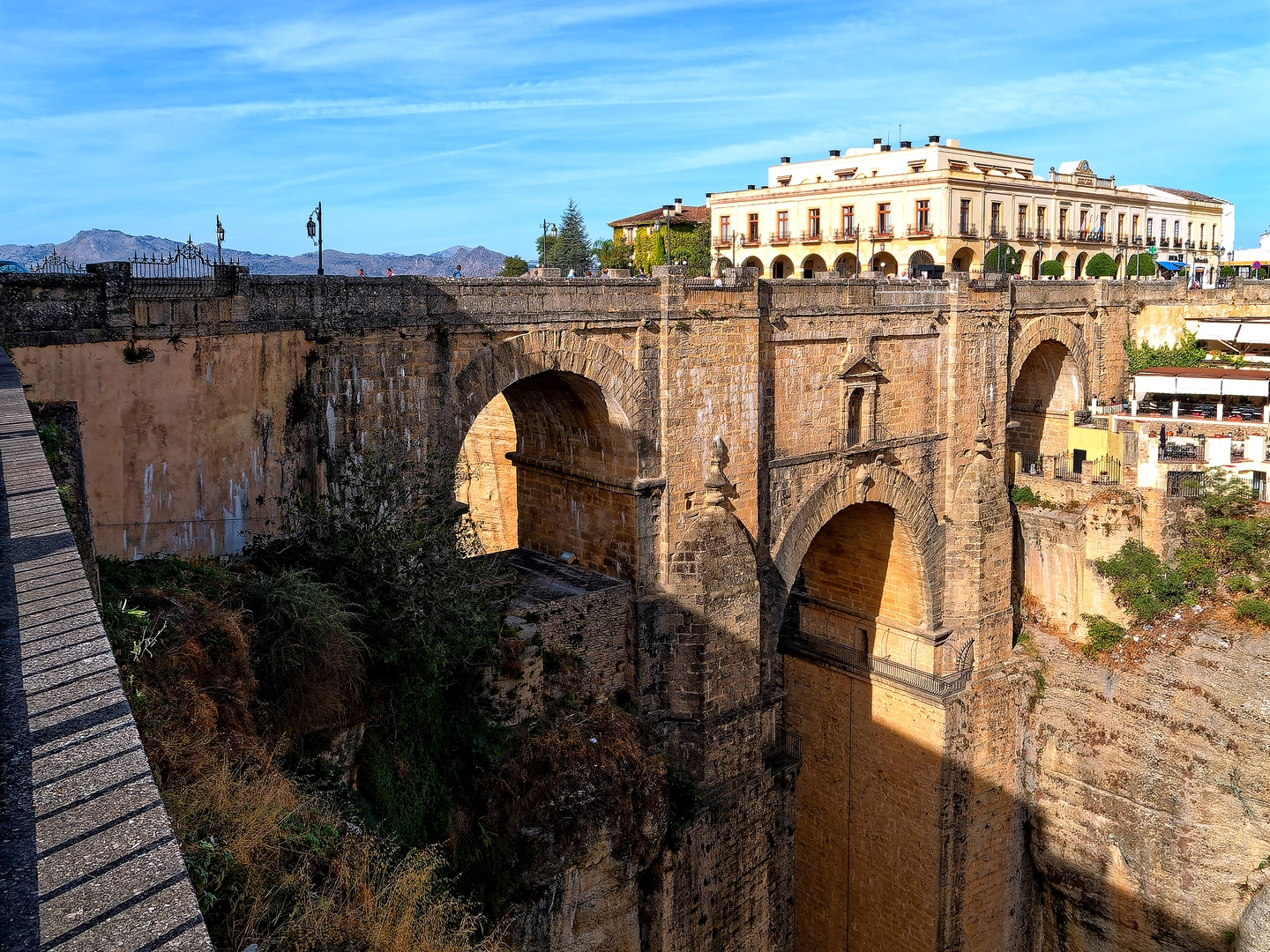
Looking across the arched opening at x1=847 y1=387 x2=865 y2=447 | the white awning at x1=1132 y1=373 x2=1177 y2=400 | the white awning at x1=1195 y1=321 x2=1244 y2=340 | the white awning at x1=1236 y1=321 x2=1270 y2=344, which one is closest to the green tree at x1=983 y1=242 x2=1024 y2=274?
the white awning at x1=1195 y1=321 x2=1244 y2=340

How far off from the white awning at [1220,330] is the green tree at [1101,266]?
43.5 ft

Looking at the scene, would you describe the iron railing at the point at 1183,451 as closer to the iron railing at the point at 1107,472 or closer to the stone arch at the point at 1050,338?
the iron railing at the point at 1107,472

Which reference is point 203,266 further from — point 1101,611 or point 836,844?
point 1101,611

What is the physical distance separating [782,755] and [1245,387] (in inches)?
559

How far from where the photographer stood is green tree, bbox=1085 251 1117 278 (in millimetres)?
37094

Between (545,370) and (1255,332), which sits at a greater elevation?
(1255,332)

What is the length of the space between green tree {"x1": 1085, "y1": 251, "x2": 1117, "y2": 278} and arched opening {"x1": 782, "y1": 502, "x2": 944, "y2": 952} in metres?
23.0

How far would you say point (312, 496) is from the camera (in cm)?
1149

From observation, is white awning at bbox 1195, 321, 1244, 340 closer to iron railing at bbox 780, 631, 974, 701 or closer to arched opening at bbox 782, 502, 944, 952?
iron railing at bbox 780, 631, 974, 701

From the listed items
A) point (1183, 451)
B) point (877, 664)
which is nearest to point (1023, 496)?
point (1183, 451)

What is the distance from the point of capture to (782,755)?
16.3 meters

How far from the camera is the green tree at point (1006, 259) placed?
117 ft

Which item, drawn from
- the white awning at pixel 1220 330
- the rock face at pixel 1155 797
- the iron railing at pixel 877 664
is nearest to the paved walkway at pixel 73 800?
the iron railing at pixel 877 664

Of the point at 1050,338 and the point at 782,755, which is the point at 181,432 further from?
the point at 1050,338
